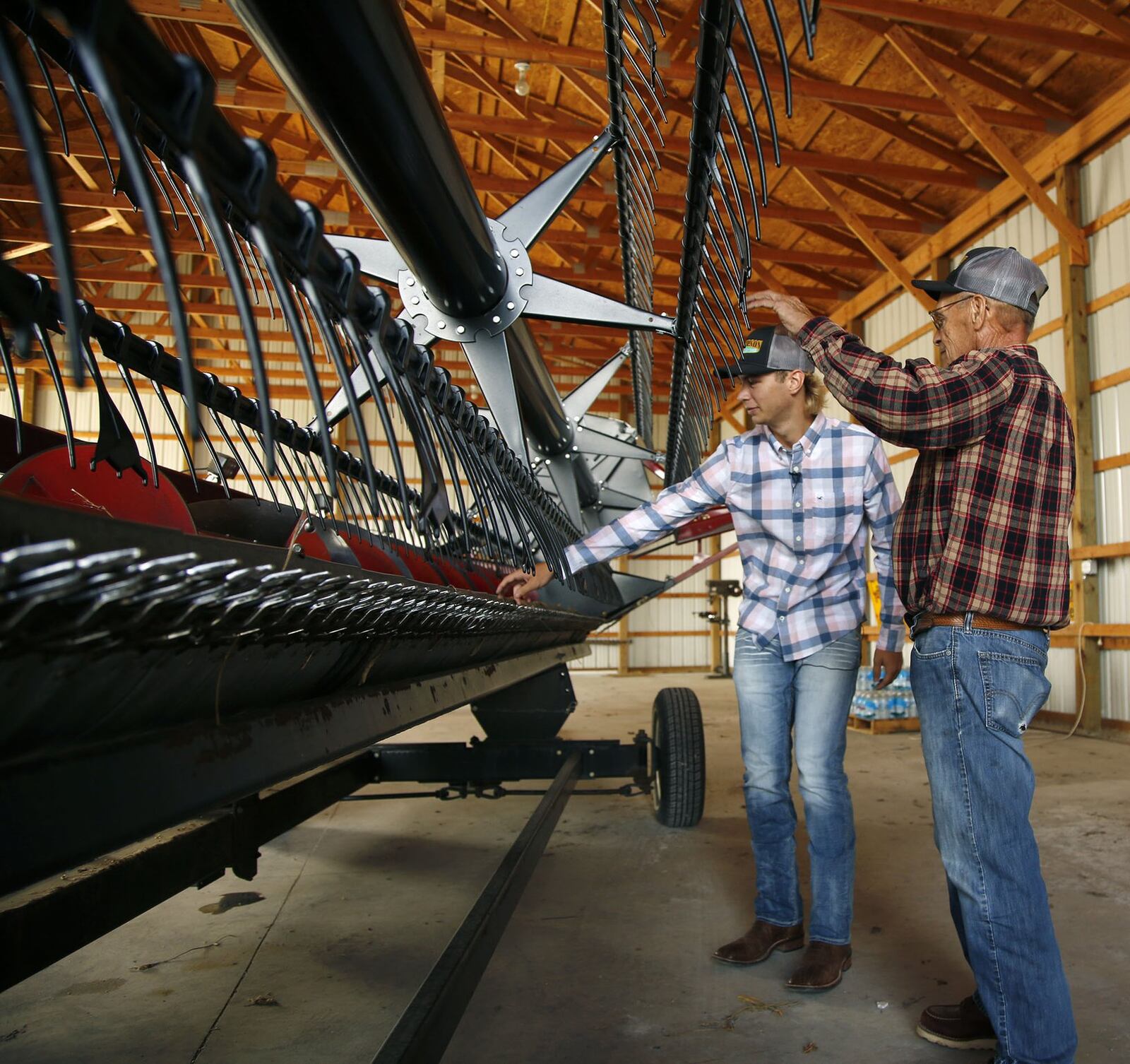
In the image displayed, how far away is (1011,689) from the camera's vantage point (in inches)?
67.8

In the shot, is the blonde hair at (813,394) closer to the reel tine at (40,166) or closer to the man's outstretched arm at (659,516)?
the man's outstretched arm at (659,516)

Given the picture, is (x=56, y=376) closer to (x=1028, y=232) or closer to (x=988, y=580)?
(x=988, y=580)

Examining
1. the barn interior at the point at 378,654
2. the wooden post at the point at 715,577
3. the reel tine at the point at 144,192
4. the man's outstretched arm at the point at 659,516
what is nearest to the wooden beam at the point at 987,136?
the barn interior at the point at 378,654

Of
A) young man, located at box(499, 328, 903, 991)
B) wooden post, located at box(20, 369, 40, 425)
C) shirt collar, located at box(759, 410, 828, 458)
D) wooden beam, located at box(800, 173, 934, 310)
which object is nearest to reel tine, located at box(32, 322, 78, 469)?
young man, located at box(499, 328, 903, 991)

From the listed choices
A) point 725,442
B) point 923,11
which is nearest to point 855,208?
point 923,11

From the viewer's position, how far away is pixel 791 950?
8.02 feet

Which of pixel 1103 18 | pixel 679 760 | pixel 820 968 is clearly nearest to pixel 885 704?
pixel 679 760

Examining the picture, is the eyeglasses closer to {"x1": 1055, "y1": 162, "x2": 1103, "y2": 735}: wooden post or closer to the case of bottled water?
the case of bottled water

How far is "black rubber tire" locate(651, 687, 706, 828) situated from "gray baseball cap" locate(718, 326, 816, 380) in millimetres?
1646

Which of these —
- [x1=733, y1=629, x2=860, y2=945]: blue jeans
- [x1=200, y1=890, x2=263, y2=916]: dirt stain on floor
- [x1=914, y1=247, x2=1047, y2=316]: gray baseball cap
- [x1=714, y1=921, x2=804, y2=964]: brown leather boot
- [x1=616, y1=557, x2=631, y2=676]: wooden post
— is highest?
[x1=914, y1=247, x2=1047, y2=316]: gray baseball cap

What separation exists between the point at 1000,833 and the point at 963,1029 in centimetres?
53

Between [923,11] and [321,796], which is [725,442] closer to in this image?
[321,796]

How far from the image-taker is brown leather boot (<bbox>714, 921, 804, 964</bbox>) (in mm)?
2340

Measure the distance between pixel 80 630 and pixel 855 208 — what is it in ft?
37.0
